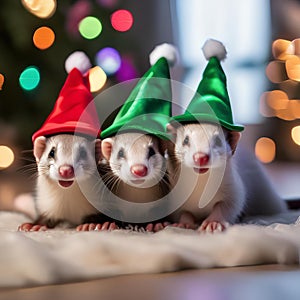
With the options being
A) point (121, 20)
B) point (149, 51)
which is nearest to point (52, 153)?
point (121, 20)

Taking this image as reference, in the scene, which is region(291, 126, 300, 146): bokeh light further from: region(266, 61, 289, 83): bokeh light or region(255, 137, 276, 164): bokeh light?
region(266, 61, 289, 83): bokeh light

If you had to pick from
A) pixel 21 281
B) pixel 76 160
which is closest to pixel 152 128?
pixel 76 160

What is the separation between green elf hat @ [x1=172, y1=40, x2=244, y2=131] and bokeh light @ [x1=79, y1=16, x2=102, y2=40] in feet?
2.38

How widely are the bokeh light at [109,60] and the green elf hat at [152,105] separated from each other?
0.72 meters

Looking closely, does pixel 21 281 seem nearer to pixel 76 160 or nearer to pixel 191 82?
pixel 76 160

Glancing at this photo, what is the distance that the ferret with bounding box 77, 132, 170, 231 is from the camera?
935 millimetres

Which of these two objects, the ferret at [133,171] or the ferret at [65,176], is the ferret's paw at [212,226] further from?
the ferret at [65,176]

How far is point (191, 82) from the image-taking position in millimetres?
2291

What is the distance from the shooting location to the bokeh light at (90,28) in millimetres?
1751

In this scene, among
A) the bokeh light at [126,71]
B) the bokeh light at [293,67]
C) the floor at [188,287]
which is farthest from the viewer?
the bokeh light at [293,67]

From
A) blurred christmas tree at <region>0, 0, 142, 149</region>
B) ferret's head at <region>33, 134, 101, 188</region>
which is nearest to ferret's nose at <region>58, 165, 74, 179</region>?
ferret's head at <region>33, 134, 101, 188</region>

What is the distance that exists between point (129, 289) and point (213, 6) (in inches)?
76.9

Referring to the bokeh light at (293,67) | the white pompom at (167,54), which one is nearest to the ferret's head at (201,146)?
the white pompom at (167,54)

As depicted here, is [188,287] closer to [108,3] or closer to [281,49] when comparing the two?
[108,3]
